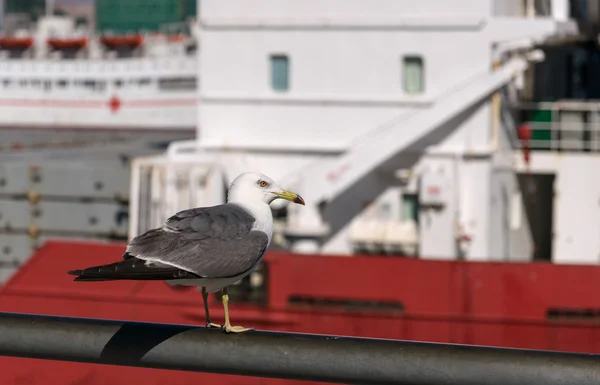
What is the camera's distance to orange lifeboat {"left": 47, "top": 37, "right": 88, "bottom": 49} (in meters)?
57.2

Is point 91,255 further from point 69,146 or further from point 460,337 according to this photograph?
point 69,146

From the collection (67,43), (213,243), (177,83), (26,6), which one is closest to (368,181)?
(213,243)

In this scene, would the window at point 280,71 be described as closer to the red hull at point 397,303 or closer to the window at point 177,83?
the red hull at point 397,303

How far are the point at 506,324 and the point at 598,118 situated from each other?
5463mm

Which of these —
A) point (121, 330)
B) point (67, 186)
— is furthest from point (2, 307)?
point (121, 330)

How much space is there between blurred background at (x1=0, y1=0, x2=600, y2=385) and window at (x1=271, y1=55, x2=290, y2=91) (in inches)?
1.0

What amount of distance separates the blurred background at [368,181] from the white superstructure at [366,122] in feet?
0.07

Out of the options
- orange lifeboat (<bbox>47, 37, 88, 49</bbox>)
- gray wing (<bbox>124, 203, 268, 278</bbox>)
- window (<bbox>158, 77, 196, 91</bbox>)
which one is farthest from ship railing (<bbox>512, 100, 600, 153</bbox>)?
orange lifeboat (<bbox>47, 37, 88, 49</bbox>)

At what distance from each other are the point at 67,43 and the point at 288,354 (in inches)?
2214

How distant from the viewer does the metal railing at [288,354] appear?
2.71m

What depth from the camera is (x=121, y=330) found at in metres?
2.93

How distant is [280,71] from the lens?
14812mm

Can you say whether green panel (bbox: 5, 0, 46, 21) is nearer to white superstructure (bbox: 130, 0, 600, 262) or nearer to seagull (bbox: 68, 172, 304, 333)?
white superstructure (bbox: 130, 0, 600, 262)

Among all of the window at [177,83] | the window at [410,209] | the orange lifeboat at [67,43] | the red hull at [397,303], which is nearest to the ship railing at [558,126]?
the window at [410,209]
